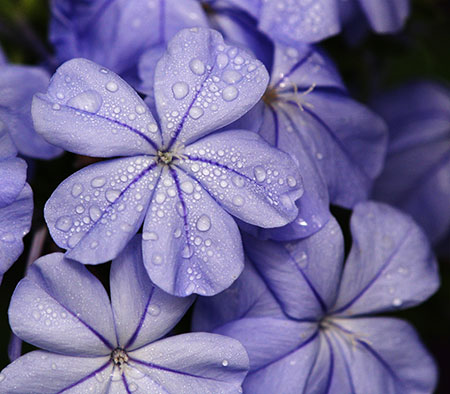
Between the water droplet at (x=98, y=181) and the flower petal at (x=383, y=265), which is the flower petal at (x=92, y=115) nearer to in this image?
the water droplet at (x=98, y=181)

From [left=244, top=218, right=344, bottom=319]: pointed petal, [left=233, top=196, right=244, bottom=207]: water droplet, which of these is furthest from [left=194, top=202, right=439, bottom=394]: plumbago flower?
[left=233, top=196, right=244, bottom=207]: water droplet

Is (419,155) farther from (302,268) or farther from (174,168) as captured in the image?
(174,168)

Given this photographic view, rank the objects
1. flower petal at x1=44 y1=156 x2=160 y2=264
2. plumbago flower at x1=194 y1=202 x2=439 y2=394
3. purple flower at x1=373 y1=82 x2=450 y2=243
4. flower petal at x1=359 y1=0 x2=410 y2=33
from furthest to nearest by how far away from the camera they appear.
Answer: purple flower at x1=373 y1=82 x2=450 y2=243, flower petal at x1=359 y1=0 x2=410 y2=33, plumbago flower at x1=194 y1=202 x2=439 y2=394, flower petal at x1=44 y1=156 x2=160 y2=264

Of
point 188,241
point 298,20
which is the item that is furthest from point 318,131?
point 188,241

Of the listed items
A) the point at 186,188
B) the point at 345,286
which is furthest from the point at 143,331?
the point at 345,286

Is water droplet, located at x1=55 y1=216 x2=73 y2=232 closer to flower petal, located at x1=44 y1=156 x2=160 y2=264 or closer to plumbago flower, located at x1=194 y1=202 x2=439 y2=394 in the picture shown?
flower petal, located at x1=44 y1=156 x2=160 y2=264

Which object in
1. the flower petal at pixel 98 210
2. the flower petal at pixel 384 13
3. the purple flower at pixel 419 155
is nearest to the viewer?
the flower petal at pixel 98 210

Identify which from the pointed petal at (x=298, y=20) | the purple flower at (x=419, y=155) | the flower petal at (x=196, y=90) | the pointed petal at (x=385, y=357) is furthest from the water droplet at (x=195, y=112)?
the purple flower at (x=419, y=155)
